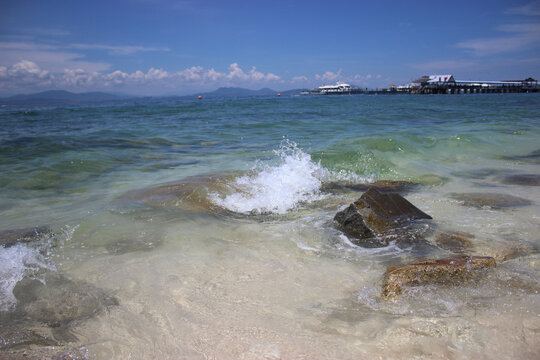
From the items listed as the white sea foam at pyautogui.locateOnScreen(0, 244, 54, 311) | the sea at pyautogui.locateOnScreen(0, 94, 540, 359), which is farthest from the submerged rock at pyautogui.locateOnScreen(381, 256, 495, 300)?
the white sea foam at pyautogui.locateOnScreen(0, 244, 54, 311)

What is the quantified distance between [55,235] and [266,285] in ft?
8.91

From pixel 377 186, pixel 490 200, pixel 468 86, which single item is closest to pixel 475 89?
pixel 468 86

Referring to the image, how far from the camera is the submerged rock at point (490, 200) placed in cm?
466

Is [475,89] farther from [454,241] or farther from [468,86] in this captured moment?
[454,241]

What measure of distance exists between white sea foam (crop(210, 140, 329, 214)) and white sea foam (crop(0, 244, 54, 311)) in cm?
242

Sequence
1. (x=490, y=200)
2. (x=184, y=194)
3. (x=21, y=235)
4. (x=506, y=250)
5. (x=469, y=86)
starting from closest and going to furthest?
(x=506, y=250)
(x=21, y=235)
(x=490, y=200)
(x=184, y=194)
(x=469, y=86)

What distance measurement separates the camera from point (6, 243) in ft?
12.1

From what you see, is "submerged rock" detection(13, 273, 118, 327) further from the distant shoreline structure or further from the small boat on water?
the small boat on water

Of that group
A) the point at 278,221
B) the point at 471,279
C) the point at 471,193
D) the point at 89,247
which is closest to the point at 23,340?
the point at 89,247

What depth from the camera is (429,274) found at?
8.66 feet

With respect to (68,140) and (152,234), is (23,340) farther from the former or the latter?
(68,140)

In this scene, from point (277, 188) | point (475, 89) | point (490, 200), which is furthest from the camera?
point (475, 89)

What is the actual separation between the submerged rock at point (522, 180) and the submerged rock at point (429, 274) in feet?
13.5

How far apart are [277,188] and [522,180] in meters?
4.46
